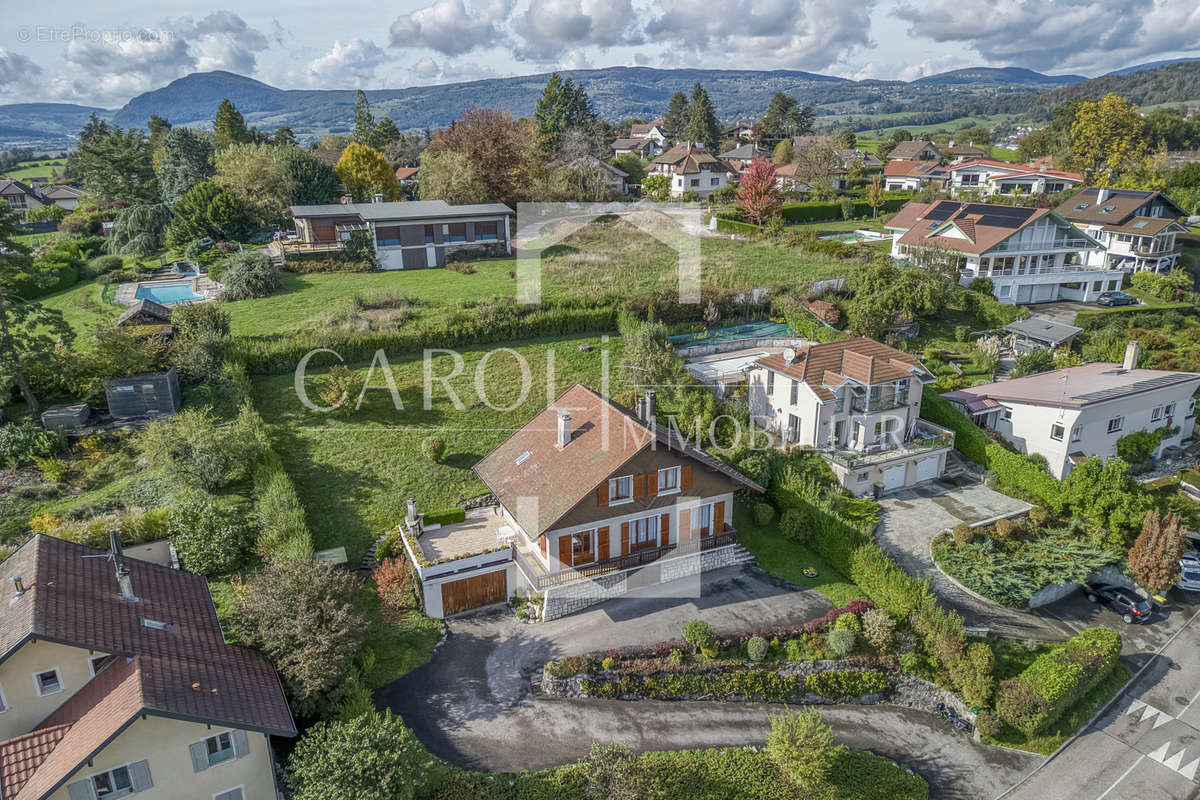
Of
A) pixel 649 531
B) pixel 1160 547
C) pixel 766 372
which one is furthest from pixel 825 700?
pixel 766 372

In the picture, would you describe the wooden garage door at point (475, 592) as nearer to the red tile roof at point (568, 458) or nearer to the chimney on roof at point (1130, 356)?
the red tile roof at point (568, 458)

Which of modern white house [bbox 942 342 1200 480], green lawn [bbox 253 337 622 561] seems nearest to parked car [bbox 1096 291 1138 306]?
modern white house [bbox 942 342 1200 480]

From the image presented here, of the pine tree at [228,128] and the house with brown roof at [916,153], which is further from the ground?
the pine tree at [228,128]

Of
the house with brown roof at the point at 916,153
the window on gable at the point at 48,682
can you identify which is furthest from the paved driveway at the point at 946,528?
the house with brown roof at the point at 916,153

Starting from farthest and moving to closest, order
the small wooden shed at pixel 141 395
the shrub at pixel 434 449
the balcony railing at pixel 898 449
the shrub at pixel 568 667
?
the small wooden shed at pixel 141 395 < the balcony railing at pixel 898 449 < the shrub at pixel 434 449 < the shrub at pixel 568 667

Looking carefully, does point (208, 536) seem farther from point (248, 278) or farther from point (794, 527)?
point (248, 278)

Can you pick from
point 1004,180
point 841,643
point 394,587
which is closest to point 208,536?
point 394,587

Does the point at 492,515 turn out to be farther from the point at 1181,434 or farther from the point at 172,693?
Answer: the point at 1181,434
